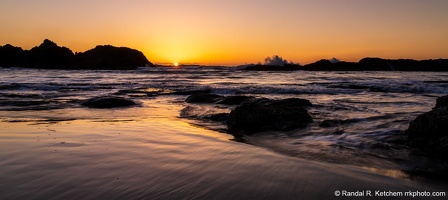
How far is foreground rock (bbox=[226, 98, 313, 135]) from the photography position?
6527 mm

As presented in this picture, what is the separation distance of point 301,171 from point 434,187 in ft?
4.05

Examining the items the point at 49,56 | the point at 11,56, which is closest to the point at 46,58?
the point at 49,56

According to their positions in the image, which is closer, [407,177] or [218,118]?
[407,177]

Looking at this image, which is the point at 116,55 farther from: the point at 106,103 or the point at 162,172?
the point at 162,172

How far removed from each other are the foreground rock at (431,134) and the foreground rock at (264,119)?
A: 216 centimetres

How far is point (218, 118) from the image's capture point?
7.73 m

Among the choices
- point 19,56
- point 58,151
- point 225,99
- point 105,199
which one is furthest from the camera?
point 19,56

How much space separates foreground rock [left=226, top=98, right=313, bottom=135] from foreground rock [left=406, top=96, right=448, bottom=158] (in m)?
2.16

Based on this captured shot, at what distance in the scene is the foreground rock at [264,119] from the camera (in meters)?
6.53

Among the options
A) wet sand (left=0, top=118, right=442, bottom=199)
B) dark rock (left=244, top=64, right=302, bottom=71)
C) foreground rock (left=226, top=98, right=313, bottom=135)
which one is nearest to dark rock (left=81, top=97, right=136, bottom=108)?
foreground rock (left=226, top=98, right=313, bottom=135)

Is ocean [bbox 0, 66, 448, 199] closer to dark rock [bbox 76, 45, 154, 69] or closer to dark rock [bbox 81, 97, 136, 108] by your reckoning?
dark rock [bbox 81, 97, 136, 108]

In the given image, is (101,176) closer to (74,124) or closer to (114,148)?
(114,148)

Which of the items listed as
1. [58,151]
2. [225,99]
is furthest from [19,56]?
[58,151]

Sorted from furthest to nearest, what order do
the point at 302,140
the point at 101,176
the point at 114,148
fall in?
the point at 302,140, the point at 114,148, the point at 101,176
